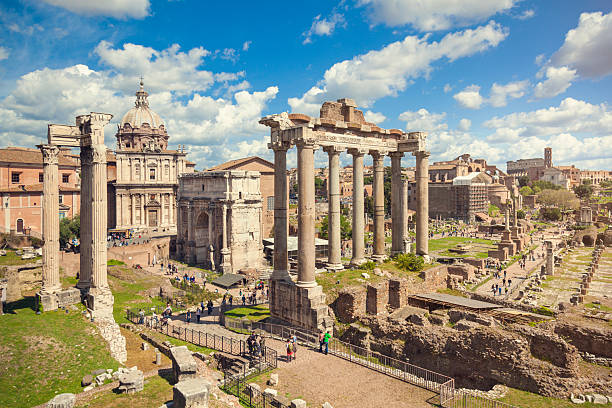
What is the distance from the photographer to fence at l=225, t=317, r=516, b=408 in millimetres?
11516

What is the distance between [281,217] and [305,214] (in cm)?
145

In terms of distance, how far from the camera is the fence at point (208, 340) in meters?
15.2

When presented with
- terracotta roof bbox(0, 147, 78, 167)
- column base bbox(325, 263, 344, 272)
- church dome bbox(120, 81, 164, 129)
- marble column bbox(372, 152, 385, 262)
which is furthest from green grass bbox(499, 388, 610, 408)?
church dome bbox(120, 81, 164, 129)

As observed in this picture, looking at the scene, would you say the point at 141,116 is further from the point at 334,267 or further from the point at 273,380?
the point at 273,380

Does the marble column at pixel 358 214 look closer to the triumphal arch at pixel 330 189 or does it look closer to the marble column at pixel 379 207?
the triumphal arch at pixel 330 189

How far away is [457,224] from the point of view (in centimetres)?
9025

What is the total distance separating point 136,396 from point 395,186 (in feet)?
57.5

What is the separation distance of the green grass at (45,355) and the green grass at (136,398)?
4.79 feet

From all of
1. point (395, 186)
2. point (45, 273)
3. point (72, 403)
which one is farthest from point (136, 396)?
point (395, 186)

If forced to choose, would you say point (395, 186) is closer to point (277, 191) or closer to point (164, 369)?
point (277, 191)

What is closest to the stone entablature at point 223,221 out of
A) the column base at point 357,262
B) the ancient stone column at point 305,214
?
the column base at point 357,262

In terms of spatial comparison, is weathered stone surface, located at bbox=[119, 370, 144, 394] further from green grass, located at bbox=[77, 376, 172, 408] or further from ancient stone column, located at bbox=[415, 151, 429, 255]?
ancient stone column, located at bbox=[415, 151, 429, 255]

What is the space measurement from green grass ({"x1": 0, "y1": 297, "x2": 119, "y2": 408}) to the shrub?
587 inches

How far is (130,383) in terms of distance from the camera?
480 inches
